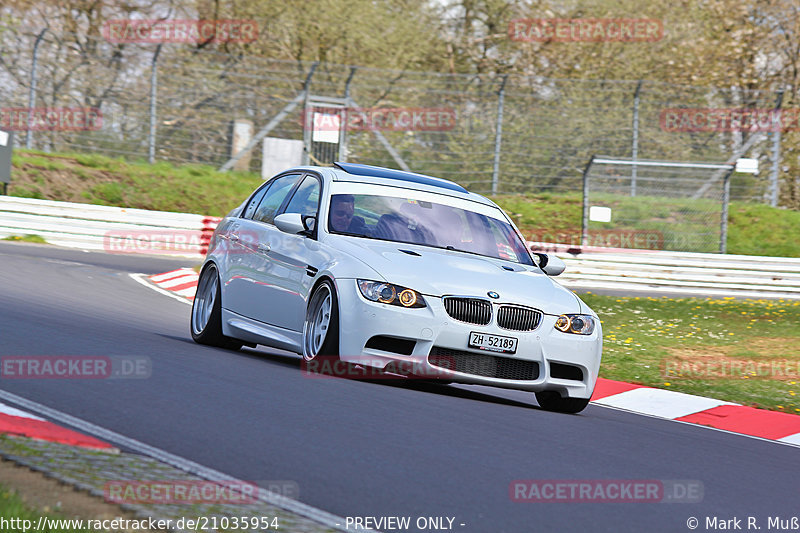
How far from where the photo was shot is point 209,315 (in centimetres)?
1059

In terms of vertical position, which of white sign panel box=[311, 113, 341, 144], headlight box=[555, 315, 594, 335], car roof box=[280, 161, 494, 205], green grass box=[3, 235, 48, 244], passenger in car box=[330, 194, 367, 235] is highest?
white sign panel box=[311, 113, 341, 144]

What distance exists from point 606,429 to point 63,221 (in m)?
17.4

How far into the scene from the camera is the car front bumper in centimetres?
823

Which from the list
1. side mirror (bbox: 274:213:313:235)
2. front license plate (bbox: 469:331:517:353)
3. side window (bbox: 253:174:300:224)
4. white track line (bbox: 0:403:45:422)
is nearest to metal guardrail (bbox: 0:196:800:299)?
side window (bbox: 253:174:300:224)

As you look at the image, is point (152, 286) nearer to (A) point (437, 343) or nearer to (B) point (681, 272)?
(A) point (437, 343)

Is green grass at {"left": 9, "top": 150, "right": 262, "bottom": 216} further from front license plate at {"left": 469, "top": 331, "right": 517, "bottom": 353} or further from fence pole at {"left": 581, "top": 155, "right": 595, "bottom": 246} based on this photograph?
front license plate at {"left": 469, "top": 331, "right": 517, "bottom": 353}

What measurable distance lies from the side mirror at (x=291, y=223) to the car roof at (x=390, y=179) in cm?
65

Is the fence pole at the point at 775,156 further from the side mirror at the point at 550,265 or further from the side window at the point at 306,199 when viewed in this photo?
the side window at the point at 306,199

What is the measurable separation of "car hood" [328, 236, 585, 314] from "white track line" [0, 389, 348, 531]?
268 cm

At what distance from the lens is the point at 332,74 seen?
29.4 m

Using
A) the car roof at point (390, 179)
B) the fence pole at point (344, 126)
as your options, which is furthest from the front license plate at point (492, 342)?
the fence pole at point (344, 126)

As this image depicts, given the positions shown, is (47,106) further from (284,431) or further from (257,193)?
(284,431)

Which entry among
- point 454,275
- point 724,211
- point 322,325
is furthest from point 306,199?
point 724,211

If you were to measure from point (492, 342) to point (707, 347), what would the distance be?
23.5 ft
